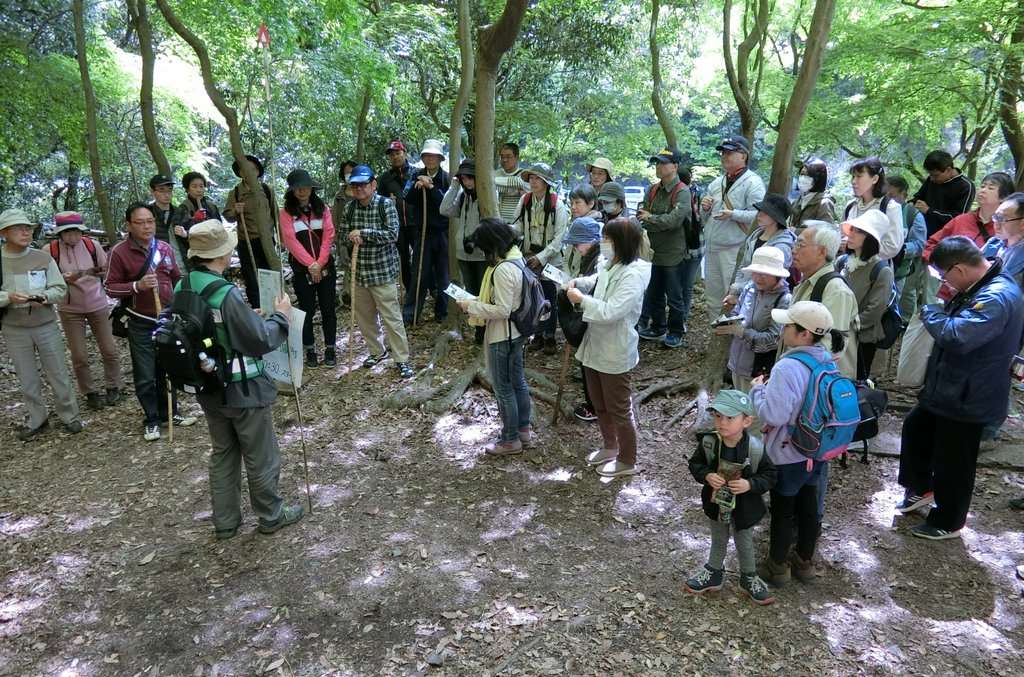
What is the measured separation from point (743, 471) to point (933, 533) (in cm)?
→ 178

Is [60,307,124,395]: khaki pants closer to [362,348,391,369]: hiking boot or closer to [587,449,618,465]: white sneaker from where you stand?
[362,348,391,369]: hiking boot

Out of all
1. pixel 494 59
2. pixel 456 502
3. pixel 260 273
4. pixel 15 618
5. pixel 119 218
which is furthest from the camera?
pixel 119 218

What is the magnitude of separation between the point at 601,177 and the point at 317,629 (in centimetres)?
536

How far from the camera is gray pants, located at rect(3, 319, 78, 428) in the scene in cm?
564

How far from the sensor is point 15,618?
350 cm

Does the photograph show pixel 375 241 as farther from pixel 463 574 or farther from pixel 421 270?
pixel 463 574

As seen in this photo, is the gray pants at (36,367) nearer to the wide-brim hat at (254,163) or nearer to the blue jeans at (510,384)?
the wide-brim hat at (254,163)

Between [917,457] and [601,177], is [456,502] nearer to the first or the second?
[917,457]

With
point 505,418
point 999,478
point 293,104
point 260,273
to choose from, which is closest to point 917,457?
point 999,478

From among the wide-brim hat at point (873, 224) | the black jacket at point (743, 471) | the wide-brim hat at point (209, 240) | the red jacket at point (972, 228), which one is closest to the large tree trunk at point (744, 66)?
the red jacket at point (972, 228)

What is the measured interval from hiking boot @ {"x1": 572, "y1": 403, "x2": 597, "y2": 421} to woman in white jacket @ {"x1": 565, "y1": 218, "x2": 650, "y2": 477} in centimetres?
72

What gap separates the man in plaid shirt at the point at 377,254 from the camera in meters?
6.54

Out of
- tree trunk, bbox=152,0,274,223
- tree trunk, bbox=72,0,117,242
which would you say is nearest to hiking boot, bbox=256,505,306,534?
tree trunk, bbox=152,0,274,223

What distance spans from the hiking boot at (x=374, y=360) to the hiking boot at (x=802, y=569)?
4.68 metres
